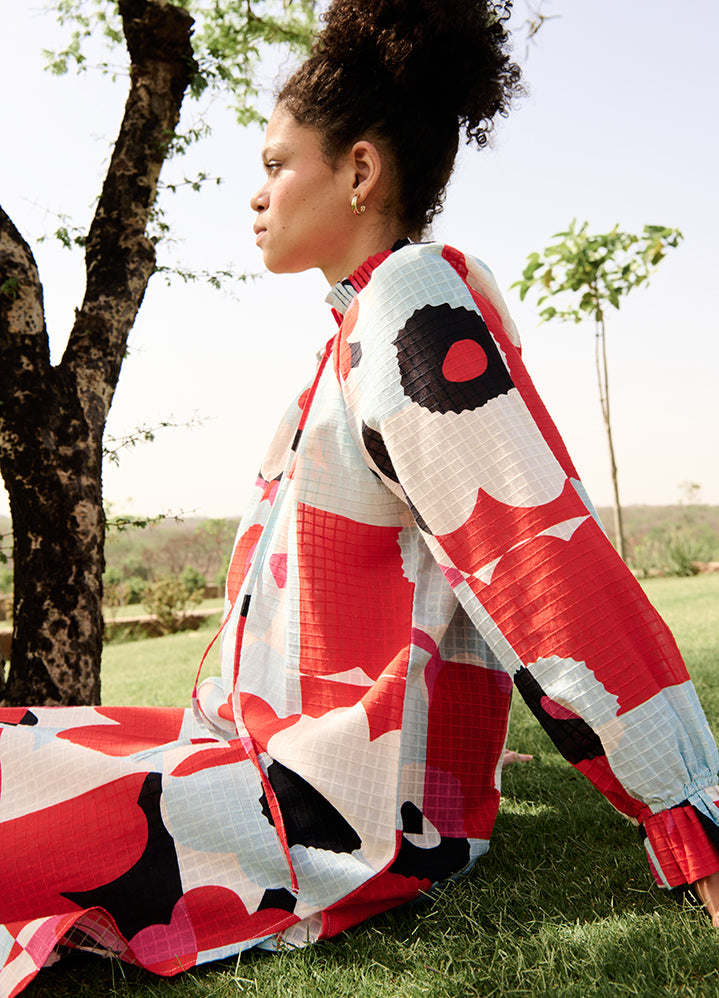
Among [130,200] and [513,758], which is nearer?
[513,758]

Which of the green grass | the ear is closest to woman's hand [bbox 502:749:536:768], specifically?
the green grass

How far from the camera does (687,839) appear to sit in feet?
2.94

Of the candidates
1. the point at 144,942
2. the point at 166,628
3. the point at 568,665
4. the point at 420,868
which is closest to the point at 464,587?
the point at 568,665

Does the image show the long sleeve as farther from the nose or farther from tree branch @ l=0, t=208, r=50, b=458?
tree branch @ l=0, t=208, r=50, b=458

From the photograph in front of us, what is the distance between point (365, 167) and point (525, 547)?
30.4 inches

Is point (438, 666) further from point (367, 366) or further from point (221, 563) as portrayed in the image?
point (221, 563)

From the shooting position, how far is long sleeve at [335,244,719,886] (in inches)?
35.7

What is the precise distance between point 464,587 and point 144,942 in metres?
0.64

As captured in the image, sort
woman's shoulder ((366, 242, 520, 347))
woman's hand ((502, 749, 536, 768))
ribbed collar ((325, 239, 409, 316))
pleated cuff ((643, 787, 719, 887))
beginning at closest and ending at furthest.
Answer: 1. pleated cuff ((643, 787, 719, 887))
2. woman's shoulder ((366, 242, 520, 347))
3. ribbed collar ((325, 239, 409, 316))
4. woman's hand ((502, 749, 536, 768))

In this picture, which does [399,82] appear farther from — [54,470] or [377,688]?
[54,470]

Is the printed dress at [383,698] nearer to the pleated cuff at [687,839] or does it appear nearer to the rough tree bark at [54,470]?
the pleated cuff at [687,839]

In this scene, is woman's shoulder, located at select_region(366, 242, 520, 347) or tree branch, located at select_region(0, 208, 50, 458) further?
tree branch, located at select_region(0, 208, 50, 458)

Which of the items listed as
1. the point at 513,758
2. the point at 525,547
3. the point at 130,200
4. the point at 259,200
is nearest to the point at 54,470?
the point at 130,200

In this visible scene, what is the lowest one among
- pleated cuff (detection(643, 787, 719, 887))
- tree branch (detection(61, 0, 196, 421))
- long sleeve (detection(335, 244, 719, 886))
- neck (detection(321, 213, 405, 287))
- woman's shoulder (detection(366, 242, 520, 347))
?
pleated cuff (detection(643, 787, 719, 887))
